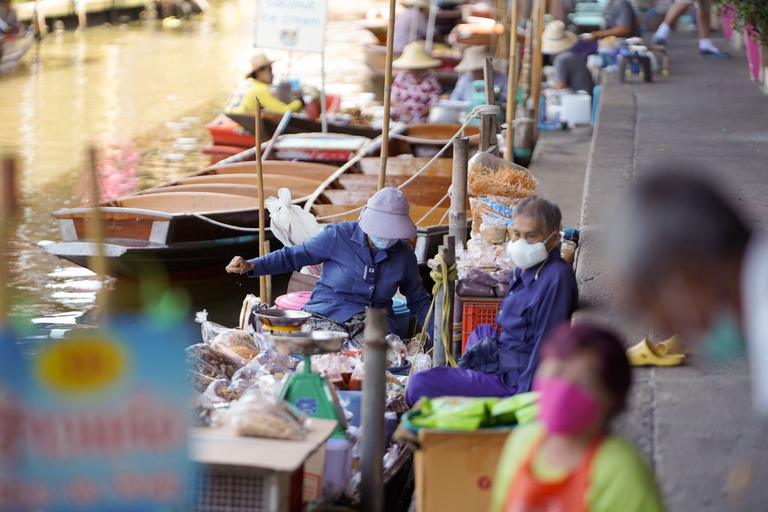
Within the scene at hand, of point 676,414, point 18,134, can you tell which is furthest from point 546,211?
point 18,134

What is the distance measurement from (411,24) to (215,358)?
1594 centimetres

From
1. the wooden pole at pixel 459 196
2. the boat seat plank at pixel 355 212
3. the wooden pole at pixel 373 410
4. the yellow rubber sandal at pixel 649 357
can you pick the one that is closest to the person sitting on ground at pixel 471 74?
the boat seat plank at pixel 355 212

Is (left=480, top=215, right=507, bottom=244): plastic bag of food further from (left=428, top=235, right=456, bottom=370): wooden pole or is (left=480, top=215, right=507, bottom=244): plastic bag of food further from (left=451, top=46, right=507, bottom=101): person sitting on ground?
(left=451, top=46, right=507, bottom=101): person sitting on ground

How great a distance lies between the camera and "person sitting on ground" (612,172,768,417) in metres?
2.28

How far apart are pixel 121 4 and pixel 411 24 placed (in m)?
17.4

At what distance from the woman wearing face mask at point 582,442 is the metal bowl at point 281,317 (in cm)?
296

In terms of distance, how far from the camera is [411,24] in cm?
2050

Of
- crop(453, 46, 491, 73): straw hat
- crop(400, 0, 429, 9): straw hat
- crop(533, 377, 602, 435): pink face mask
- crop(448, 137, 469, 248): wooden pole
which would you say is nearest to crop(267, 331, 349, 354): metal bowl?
crop(533, 377, 602, 435): pink face mask

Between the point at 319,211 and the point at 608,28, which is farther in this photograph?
the point at 608,28

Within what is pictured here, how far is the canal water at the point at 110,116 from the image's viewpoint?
31.6 ft

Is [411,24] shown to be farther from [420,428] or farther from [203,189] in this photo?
[420,428]

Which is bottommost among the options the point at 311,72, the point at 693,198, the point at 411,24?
the point at 311,72

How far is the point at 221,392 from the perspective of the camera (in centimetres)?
493

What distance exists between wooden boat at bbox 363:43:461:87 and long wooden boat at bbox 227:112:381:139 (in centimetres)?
312
